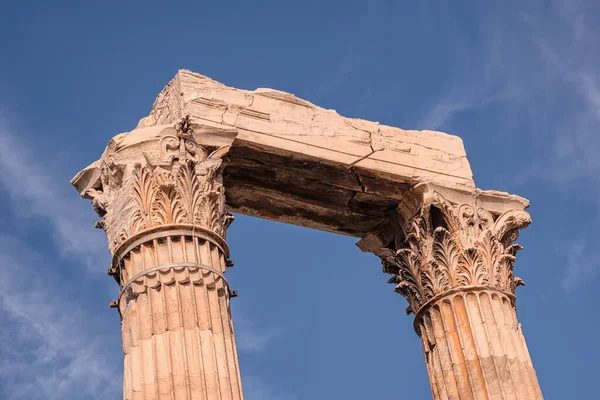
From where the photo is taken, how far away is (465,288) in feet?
81.0

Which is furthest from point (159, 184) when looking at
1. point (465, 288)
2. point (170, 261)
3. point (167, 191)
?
point (465, 288)

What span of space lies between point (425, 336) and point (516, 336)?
176 cm

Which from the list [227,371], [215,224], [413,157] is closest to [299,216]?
[413,157]

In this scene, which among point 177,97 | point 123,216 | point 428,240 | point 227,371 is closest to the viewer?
point 227,371

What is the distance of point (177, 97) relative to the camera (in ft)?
77.6

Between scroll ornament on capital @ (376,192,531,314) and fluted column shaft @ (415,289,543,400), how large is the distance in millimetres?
282

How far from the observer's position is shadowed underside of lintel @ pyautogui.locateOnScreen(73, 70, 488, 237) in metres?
23.3

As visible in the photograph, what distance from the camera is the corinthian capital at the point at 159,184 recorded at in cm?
2188

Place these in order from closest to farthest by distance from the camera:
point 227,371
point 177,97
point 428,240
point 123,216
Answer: point 227,371 → point 123,216 → point 177,97 → point 428,240

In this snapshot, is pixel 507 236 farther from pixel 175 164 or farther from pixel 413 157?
pixel 175 164

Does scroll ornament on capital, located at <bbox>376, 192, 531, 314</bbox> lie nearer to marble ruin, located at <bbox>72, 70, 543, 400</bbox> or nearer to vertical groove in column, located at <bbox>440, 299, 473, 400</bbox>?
marble ruin, located at <bbox>72, 70, 543, 400</bbox>

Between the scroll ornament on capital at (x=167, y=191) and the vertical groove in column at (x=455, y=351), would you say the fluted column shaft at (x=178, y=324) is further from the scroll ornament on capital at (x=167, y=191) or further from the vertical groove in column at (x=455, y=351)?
the vertical groove in column at (x=455, y=351)

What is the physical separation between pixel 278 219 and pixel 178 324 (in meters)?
6.15

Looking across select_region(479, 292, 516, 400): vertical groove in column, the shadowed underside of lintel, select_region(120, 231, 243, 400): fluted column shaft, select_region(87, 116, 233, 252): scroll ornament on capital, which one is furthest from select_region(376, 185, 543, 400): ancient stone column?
select_region(120, 231, 243, 400): fluted column shaft
